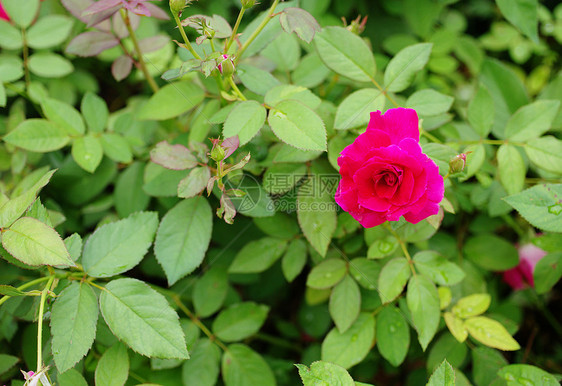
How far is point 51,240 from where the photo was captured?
84 cm

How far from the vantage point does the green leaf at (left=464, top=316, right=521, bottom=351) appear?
3.49ft

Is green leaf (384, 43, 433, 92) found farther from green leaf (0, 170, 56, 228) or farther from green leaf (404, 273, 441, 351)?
green leaf (0, 170, 56, 228)

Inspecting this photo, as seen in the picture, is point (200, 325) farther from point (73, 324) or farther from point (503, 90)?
point (503, 90)

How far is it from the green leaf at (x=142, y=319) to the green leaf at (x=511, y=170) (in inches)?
35.1

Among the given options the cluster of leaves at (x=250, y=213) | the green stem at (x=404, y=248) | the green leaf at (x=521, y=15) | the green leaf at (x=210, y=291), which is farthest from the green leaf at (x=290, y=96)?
the green leaf at (x=521, y=15)

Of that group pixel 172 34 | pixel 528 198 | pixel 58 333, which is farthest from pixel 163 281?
pixel 528 198

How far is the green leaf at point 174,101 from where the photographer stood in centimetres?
117

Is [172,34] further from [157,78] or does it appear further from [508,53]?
[508,53]

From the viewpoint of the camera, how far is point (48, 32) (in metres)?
1.41

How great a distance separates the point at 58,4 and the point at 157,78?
18.1 inches

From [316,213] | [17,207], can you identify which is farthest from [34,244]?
[316,213]

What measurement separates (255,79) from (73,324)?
2.24ft

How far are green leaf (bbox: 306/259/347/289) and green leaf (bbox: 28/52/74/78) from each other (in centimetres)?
104

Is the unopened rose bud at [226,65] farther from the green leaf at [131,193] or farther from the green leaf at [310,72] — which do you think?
the green leaf at [131,193]
